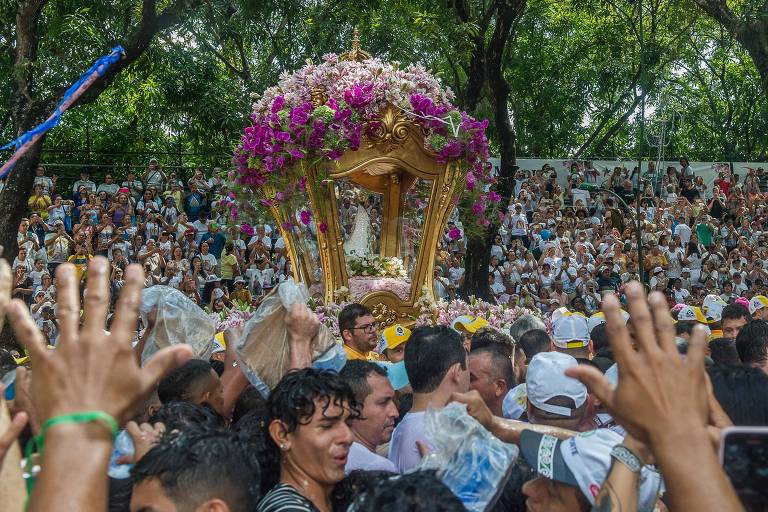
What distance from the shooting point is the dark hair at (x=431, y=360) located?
4621 mm

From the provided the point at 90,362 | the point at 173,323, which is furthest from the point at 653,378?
the point at 173,323

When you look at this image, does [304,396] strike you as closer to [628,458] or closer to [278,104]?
[628,458]

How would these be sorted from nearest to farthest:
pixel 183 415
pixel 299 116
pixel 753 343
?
pixel 183 415, pixel 753 343, pixel 299 116

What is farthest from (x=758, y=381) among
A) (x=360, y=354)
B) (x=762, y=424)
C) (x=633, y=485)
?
(x=360, y=354)

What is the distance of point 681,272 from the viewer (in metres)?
22.1

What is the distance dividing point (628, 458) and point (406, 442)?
1969mm

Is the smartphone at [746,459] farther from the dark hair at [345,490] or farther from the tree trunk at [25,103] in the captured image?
the tree trunk at [25,103]

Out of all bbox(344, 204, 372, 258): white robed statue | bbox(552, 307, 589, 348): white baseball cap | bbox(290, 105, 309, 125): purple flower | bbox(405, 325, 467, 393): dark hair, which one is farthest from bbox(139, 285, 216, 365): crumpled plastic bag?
bbox(344, 204, 372, 258): white robed statue

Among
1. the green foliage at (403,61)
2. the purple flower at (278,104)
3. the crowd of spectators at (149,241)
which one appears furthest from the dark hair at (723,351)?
the crowd of spectators at (149,241)

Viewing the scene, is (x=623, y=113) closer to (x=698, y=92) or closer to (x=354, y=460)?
(x=698, y=92)

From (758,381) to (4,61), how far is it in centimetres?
1569

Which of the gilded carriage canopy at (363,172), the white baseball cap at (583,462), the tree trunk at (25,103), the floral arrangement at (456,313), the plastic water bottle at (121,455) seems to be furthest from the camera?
the tree trunk at (25,103)

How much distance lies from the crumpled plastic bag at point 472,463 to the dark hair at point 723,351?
4.09m

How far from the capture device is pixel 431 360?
4629 mm
